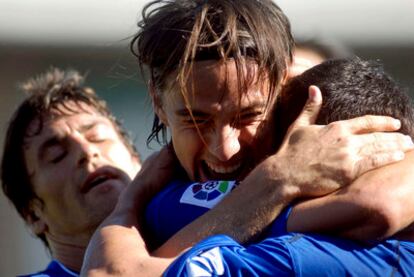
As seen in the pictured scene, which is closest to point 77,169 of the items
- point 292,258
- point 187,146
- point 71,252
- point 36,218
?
point 71,252

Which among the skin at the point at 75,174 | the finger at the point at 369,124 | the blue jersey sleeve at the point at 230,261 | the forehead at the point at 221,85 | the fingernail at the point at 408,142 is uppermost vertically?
the forehead at the point at 221,85

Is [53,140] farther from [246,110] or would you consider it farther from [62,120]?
[246,110]

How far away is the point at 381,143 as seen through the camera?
3186 mm

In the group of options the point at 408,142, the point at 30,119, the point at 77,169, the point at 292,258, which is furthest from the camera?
the point at 30,119

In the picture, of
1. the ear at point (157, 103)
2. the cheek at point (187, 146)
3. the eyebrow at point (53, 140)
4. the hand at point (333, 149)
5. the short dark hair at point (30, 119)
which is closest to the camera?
the hand at point (333, 149)

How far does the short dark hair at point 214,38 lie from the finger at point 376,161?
0.35m

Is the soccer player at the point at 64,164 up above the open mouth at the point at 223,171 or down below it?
below

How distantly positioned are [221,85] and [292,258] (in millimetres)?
543

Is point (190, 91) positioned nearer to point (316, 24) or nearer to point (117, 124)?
point (117, 124)

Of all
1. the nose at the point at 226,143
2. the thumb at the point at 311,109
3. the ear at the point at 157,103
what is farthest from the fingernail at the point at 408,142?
the ear at the point at 157,103

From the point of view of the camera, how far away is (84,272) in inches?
128

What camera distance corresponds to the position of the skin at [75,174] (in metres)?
4.61

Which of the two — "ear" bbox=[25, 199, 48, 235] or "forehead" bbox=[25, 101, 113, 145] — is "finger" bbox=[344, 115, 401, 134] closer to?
"forehead" bbox=[25, 101, 113, 145]

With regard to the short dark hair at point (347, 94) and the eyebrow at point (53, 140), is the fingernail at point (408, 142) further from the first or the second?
the eyebrow at point (53, 140)
